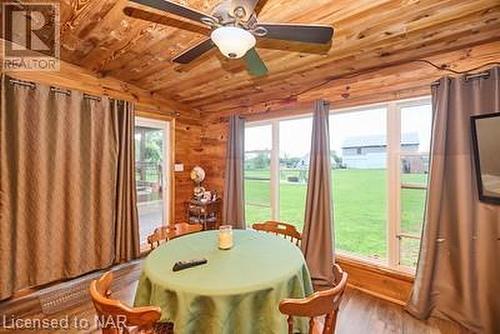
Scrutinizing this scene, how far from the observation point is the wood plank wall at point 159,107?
2.76 metres

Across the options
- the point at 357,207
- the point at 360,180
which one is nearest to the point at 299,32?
the point at 360,180

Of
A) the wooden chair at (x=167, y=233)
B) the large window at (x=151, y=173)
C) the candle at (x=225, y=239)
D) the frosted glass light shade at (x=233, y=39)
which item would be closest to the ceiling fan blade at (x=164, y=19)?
the frosted glass light shade at (x=233, y=39)

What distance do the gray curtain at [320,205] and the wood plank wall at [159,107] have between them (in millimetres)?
2155

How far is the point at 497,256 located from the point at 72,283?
3917mm

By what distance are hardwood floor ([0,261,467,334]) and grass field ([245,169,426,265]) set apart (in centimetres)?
55

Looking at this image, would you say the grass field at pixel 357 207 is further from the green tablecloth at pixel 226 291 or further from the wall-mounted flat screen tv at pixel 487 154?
the green tablecloth at pixel 226 291

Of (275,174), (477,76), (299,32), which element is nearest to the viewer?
(299,32)

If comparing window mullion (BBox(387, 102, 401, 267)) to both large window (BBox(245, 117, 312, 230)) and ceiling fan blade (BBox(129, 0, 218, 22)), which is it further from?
ceiling fan blade (BBox(129, 0, 218, 22))

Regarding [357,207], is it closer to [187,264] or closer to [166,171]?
[187,264]

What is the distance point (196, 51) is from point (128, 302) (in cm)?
238

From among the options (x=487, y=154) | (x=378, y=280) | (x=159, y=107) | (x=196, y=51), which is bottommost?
(x=378, y=280)

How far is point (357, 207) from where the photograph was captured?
3.37 metres

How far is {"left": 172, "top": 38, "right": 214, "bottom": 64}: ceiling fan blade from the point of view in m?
1.54

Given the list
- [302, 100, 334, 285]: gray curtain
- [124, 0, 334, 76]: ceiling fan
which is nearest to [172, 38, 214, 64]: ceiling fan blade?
[124, 0, 334, 76]: ceiling fan
